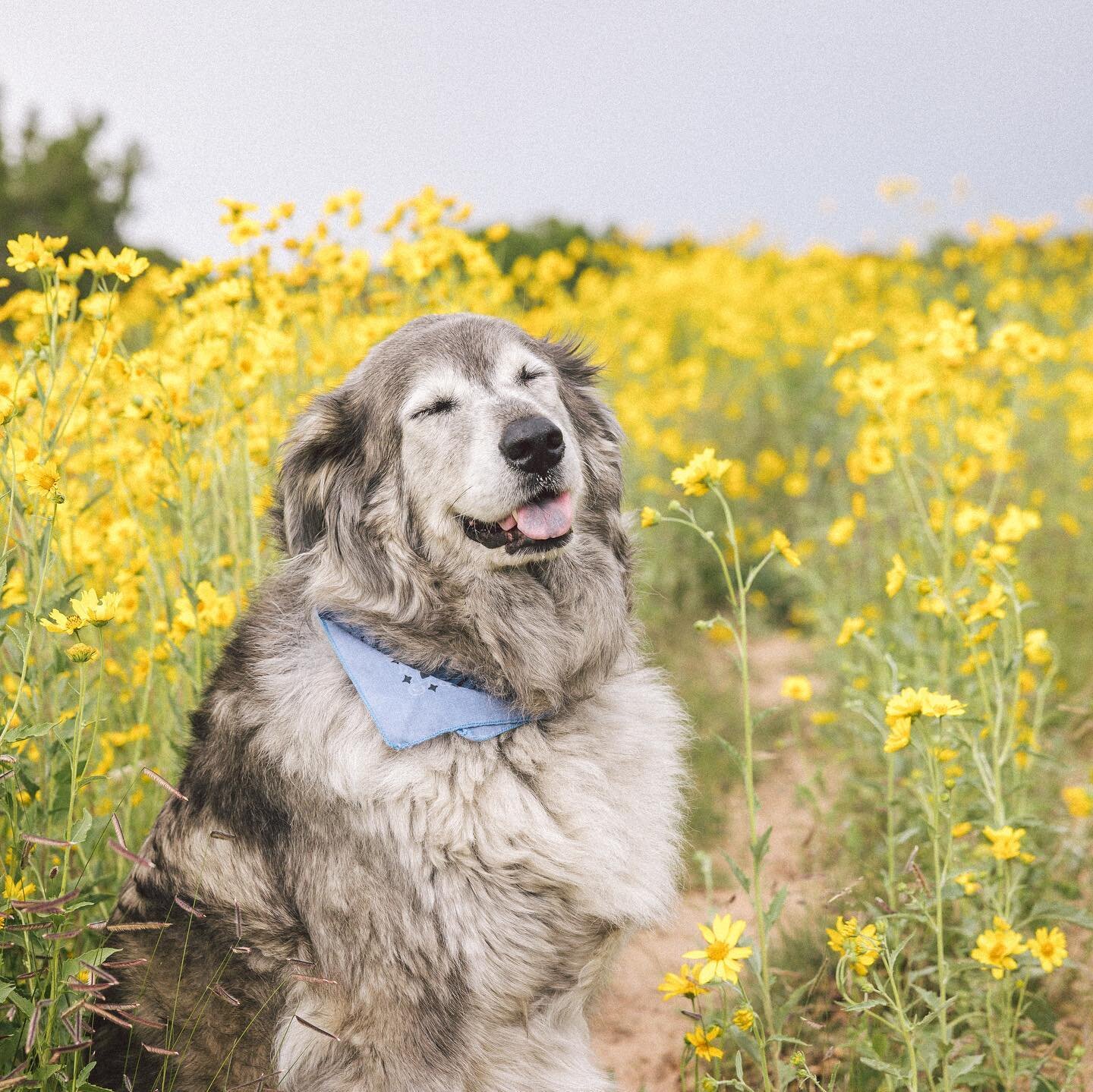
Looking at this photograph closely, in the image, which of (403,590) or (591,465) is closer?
(403,590)

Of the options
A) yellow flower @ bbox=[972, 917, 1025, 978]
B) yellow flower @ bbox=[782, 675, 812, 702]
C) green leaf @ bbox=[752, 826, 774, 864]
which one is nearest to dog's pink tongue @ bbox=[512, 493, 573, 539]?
yellow flower @ bbox=[782, 675, 812, 702]

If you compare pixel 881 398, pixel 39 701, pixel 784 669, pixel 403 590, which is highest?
pixel 881 398

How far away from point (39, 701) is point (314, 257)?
1932 millimetres

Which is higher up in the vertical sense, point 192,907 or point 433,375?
point 433,375

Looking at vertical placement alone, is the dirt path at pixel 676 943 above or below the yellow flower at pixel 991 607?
below

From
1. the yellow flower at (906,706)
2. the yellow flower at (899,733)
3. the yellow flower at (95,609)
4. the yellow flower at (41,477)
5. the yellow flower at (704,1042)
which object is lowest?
the yellow flower at (704,1042)

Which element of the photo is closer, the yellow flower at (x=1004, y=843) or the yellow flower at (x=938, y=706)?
the yellow flower at (x=938, y=706)

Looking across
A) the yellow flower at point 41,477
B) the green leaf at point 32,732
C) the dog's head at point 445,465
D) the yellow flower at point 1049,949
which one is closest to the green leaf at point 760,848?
the yellow flower at point 1049,949

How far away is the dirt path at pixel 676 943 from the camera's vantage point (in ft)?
9.48

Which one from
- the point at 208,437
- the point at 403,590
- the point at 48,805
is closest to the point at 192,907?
the point at 48,805

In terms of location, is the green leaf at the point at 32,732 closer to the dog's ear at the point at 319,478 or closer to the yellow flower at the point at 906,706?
the dog's ear at the point at 319,478

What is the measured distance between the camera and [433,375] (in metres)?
2.47

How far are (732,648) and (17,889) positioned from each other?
3.76 meters

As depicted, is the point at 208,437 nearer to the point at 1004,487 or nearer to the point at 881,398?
the point at 881,398
